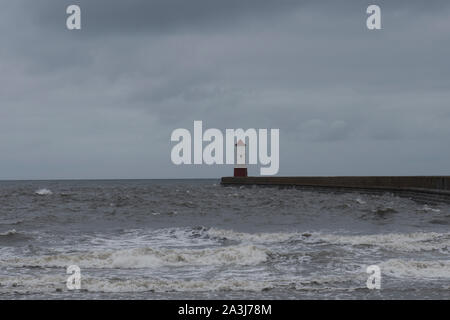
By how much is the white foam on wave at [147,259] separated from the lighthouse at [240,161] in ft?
207

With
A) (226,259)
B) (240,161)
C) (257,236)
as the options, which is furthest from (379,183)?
(226,259)

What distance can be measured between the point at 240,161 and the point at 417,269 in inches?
2790

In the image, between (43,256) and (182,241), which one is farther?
(182,241)

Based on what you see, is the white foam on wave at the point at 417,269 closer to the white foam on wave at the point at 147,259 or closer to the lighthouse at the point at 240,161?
the white foam on wave at the point at 147,259

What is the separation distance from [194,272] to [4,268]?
3769 mm

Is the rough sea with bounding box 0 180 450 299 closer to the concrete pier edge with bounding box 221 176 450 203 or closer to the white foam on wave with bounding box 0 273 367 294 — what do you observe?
the white foam on wave with bounding box 0 273 367 294

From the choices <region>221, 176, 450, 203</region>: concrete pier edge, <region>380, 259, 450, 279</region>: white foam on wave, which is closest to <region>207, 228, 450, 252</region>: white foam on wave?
<region>380, 259, 450, 279</region>: white foam on wave

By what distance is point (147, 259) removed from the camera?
12.4 metres

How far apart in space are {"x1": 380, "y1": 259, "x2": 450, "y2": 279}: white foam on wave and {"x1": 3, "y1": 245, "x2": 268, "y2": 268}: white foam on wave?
8.85 ft

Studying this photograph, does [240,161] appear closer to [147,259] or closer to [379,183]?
[379,183]

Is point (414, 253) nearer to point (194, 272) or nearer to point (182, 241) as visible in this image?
point (194, 272)
